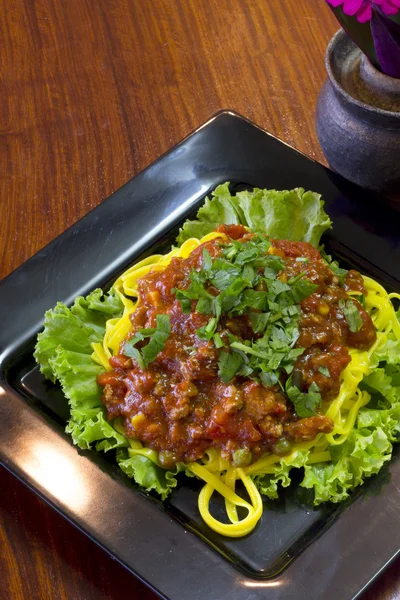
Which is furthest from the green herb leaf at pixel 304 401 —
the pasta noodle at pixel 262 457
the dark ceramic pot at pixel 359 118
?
the dark ceramic pot at pixel 359 118

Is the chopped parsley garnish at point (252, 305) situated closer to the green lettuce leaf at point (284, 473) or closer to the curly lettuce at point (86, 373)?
the green lettuce leaf at point (284, 473)

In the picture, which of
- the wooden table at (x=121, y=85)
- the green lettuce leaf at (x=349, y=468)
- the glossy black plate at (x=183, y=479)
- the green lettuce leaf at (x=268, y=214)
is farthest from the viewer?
the wooden table at (x=121, y=85)

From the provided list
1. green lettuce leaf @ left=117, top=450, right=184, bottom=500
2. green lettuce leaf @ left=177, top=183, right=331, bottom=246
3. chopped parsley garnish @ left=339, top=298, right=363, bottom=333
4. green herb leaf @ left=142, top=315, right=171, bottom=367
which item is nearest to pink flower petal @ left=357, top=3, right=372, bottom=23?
green lettuce leaf @ left=177, top=183, right=331, bottom=246

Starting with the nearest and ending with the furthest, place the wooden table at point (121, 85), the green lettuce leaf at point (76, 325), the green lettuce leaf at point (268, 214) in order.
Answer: the green lettuce leaf at point (76, 325)
the green lettuce leaf at point (268, 214)
the wooden table at point (121, 85)

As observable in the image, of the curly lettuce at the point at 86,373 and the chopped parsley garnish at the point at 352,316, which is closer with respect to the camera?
the curly lettuce at the point at 86,373

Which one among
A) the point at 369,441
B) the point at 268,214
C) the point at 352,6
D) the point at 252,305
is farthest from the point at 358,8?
the point at 369,441

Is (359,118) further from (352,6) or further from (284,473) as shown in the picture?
(284,473)

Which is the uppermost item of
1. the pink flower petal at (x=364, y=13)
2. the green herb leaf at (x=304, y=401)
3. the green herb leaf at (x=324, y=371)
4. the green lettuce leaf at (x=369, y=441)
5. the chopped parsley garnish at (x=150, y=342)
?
the pink flower petal at (x=364, y=13)
